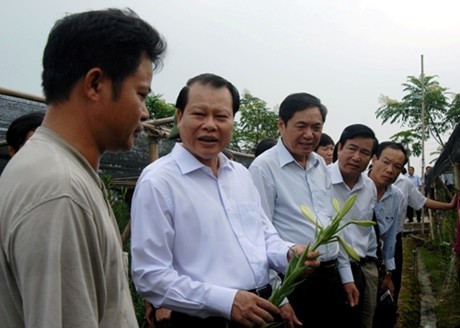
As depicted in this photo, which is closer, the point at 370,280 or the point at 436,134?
the point at 370,280

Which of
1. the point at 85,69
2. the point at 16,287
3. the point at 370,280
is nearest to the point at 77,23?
the point at 85,69

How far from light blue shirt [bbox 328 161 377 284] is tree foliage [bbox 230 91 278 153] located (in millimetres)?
13878

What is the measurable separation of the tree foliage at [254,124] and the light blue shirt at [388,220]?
44.1 ft

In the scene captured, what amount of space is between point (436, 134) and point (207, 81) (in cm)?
2365

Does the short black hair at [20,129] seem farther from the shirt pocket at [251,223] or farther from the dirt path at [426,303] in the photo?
the dirt path at [426,303]

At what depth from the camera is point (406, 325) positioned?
5441mm

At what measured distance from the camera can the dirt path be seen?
6.05m

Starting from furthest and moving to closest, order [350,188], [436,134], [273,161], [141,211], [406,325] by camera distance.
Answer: [436,134] < [406,325] < [350,188] < [273,161] < [141,211]

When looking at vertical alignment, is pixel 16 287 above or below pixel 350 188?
above

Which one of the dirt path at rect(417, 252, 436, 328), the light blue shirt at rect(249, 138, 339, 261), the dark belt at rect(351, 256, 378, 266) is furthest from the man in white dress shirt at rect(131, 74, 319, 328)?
the dirt path at rect(417, 252, 436, 328)

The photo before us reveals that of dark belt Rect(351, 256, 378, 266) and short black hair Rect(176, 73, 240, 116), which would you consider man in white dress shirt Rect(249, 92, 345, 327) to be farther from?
short black hair Rect(176, 73, 240, 116)

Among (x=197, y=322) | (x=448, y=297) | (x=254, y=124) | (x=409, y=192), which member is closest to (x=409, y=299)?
(x=448, y=297)

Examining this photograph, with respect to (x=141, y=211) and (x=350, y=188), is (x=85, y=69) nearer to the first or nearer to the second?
(x=141, y=211)

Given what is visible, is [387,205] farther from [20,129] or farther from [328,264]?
[20,129]
